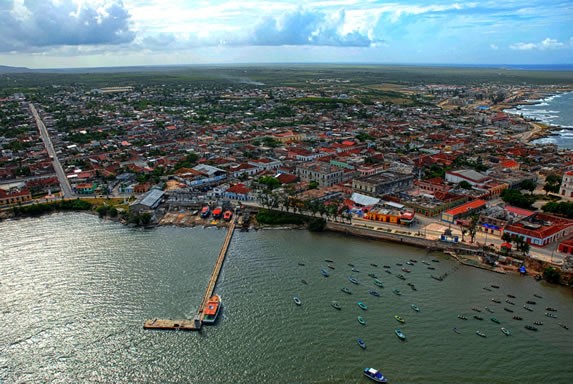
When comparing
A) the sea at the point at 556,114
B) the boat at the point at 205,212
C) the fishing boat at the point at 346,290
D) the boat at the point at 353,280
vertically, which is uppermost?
the sea at the point at 556,114

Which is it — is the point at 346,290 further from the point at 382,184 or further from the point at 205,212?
the point at 382,184

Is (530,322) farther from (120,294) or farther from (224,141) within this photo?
(224,141)

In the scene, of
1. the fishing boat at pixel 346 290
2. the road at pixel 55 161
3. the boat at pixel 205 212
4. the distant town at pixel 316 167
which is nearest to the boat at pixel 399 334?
the fishing boat at pixel 346 290

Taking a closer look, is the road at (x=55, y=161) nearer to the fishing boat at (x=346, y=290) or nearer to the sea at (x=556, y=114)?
the fishing boat at (x=346, y=290)

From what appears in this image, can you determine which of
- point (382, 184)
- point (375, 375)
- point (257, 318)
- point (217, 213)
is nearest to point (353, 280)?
point (257, 318)

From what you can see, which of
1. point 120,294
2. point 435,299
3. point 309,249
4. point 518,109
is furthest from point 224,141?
point 518,109

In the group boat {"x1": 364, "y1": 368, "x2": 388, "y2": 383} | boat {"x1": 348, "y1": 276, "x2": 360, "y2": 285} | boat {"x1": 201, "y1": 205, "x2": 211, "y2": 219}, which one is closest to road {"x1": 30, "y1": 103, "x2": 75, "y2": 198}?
boat {"x1": 201, "y1": 205, "x2": 211, "y2": 219}
